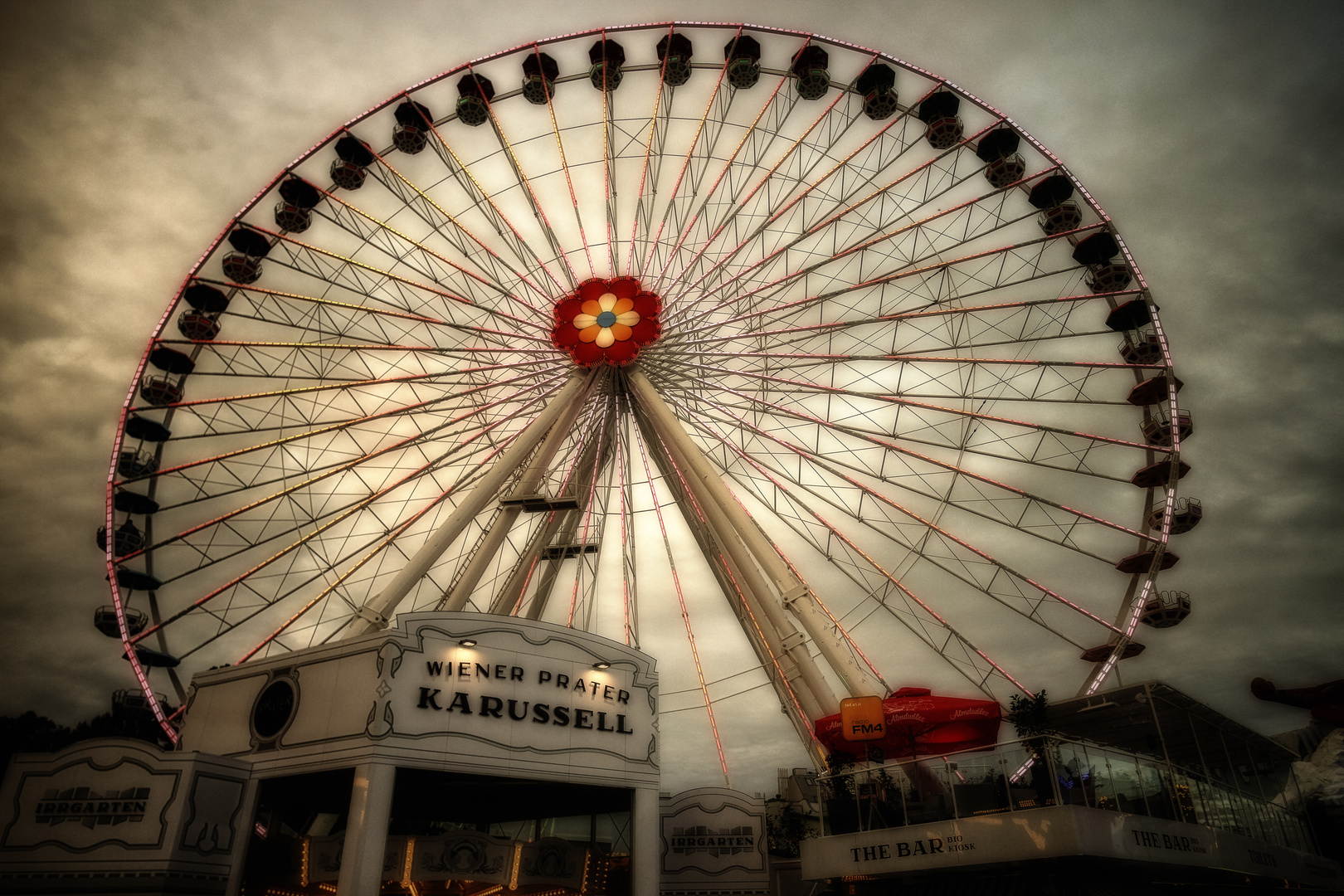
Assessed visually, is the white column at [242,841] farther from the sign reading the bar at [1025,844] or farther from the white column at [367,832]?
the sign reading the bar at [1025,844]

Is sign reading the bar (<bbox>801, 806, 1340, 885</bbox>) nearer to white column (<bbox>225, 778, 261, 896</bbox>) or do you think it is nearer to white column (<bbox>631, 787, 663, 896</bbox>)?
white column (<bbox>631, 787, 663, 896</bbox>)

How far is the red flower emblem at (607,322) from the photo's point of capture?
70.2 feet

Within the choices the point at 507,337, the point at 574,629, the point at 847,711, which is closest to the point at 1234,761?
the point at 847,711

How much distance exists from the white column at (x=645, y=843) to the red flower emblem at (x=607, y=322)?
10222 millimetres

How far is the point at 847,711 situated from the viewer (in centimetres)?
1561

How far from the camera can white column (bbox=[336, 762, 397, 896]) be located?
505 inches

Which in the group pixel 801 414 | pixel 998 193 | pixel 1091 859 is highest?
pixel 998 193

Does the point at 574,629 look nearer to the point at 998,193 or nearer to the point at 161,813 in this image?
the point at 161,813

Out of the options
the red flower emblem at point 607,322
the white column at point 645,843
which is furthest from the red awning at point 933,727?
the red flower emblem at point 607,322

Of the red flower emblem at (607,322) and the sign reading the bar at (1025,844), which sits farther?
the red flower emblem at (607,322)

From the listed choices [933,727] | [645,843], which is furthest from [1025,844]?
[645,843]

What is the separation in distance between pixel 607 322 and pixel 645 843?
38.9ft

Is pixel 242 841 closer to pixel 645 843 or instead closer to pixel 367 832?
pixel 367 832

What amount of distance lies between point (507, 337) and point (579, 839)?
39.5 feet
